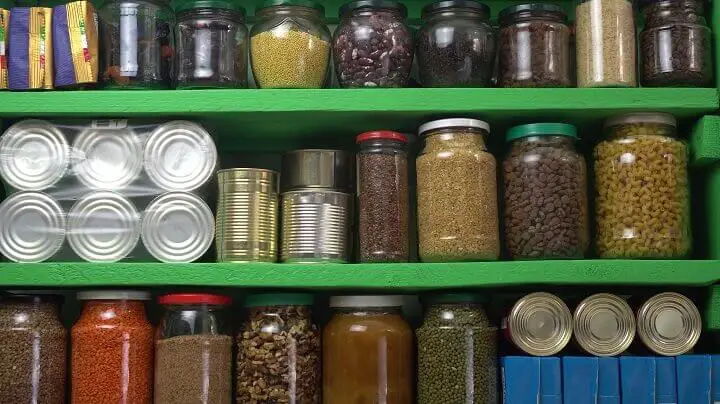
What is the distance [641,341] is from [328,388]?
0.60m

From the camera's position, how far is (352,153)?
5.78ft

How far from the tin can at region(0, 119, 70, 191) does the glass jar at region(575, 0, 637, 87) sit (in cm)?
103

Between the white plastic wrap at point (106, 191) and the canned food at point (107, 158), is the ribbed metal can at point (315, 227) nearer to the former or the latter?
the white plastic wrap at point (106, 191)

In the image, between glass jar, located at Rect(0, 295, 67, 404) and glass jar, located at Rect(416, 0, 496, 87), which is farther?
glass jar, located at Rect(416, 0, 496, 87)

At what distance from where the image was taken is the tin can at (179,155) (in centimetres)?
165

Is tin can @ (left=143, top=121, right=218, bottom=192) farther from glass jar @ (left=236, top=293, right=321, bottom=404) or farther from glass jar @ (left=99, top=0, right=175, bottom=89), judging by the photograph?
glass jar @ (left=236, top=293, right=321, bottom=404)

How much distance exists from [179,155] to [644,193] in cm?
89

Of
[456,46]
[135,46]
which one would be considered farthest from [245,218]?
[456,46]

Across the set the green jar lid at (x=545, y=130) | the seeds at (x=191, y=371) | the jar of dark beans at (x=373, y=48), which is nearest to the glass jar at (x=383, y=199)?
the jar of dark beans at (x=373, y=48)

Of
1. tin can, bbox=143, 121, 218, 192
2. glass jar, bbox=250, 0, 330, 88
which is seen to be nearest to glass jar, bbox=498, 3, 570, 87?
glass jar, bbox=250, 0, 330, 88

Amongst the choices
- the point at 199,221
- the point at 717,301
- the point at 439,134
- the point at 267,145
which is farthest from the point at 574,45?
the point at 199,221

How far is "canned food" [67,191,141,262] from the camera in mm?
1619

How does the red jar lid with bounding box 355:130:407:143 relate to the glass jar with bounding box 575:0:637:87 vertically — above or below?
below

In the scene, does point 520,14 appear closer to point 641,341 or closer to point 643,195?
point 643,195
